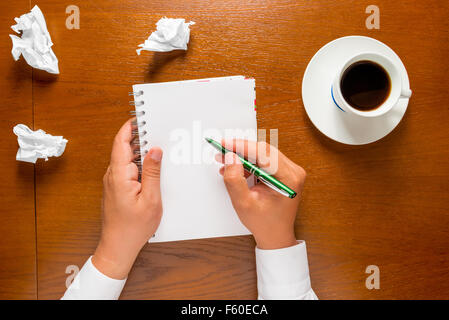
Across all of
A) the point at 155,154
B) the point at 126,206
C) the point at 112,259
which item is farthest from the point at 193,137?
the point at 112,259

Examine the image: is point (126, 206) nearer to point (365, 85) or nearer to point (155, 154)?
point (155, 154)

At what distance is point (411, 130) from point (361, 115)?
0.16 m

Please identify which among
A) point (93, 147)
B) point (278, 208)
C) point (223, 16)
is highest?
point (223, 16)

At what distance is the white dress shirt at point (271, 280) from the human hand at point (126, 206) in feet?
0.07

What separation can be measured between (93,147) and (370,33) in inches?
23.9

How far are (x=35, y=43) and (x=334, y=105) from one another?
1.97 feet

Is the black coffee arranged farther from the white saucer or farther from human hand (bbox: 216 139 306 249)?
human hand (bbox: 216 139 306 249)

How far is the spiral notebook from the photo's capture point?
0.61 meters

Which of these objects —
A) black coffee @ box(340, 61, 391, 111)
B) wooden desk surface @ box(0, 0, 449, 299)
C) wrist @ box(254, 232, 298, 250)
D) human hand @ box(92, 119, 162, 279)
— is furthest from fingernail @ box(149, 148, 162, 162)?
black coffee @ box(340, 61, 391, 111)

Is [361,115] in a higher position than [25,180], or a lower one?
higher

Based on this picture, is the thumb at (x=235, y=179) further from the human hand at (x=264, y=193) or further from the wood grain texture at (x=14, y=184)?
the wood grain texture at (x=14, y=184)

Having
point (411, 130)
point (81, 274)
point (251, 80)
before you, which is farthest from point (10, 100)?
point (411, 130)
